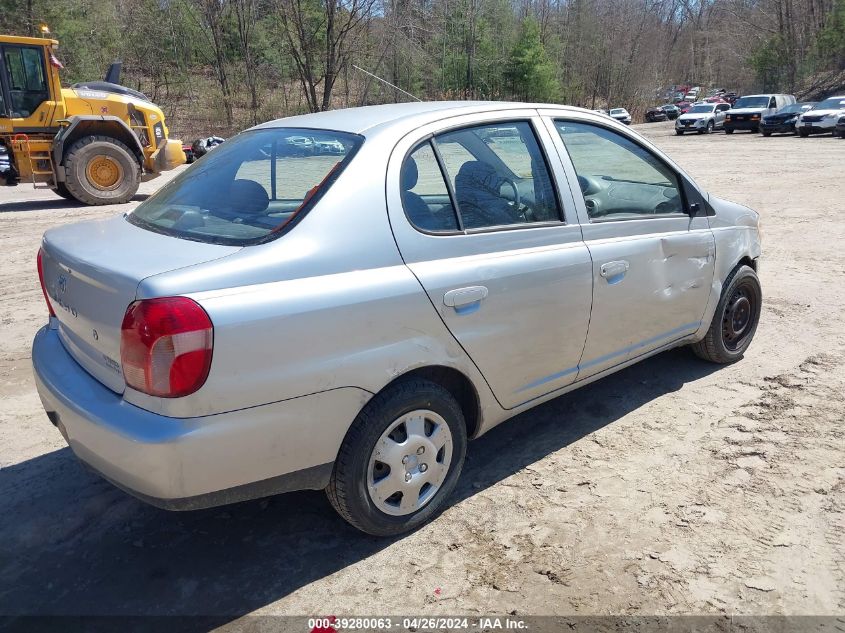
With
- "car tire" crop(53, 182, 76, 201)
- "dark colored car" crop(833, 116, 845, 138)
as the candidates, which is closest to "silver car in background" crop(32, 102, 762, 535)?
"car tire" crop(53, 182, 76, 201)

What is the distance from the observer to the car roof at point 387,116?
125 inches

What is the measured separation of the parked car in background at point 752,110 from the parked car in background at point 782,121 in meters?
0.68

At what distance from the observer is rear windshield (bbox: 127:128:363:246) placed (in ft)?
9.39

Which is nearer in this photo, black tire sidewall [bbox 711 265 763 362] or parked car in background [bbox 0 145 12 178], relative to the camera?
black tire sidewall [bbox 711 265 763 362]

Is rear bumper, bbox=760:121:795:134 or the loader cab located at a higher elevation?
the loader cab

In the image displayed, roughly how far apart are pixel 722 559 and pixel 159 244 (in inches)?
102

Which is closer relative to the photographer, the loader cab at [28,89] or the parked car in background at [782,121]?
the loader cab at [28,89]

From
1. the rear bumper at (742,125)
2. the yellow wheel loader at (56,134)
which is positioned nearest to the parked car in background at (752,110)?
the rear bumper at (742,125)

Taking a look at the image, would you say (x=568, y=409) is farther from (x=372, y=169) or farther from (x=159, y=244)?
(x=159, y=244)

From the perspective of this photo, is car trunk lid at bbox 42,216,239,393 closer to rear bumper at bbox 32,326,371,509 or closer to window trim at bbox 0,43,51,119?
rear bumper at bbox 32,326,371,509

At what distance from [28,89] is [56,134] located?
1.03m

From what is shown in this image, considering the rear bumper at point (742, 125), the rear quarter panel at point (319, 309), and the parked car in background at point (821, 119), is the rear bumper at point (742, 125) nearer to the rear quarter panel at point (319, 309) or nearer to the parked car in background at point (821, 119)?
the parked car in background at point (821, 119)

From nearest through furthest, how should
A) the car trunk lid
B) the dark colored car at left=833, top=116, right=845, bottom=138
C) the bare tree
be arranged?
the car trunk lid → the dark colored car at left=833, top=116, right=845, bottom=138 → the bare tree

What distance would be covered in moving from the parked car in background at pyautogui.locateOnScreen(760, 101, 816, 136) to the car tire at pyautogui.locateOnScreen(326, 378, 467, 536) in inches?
1405
